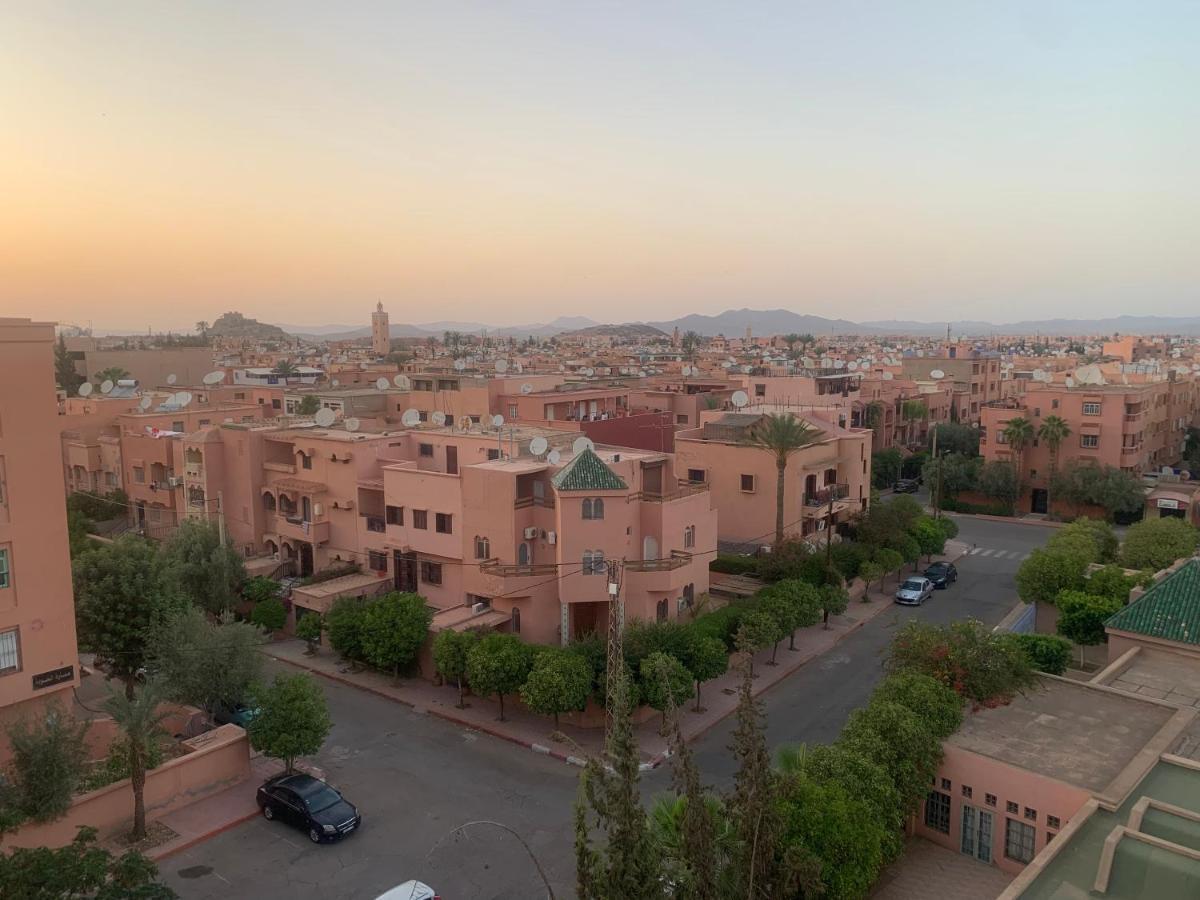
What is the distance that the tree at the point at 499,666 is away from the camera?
2255 centimetres

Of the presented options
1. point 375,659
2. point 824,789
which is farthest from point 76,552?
point 824,789

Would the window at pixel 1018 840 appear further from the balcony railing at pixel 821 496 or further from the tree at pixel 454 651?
the balcony railing at pixel 821 496

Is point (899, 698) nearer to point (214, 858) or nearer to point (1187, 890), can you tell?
point (1187, 890)

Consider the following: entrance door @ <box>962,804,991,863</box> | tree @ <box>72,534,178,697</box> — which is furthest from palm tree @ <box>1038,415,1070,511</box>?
tree @ <box>72,534,178,697</box>

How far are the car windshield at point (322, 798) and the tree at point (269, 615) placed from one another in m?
12.7

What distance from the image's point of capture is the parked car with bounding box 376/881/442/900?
15.1 metres

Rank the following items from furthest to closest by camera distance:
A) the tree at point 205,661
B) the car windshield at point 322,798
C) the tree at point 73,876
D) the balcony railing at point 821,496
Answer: the balcony railing at point 821,496
the tree at point 205,661
the car windshield at point 322,798
the tree at point 73,876

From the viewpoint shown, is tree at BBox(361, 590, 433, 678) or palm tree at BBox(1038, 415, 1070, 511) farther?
palm tree at BBox(1038, 415, 1070, 511)

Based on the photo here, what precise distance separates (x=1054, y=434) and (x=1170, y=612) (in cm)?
3350

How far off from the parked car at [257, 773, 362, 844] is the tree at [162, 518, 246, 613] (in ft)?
37.3

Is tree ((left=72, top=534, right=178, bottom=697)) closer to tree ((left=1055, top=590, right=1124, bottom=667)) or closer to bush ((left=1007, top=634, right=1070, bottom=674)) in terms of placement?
bush ((left=1007, top=634, right=1070, bottom=674))

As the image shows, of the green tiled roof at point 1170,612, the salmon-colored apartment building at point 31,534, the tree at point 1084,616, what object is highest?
the salmon-colored apartment building at point 31,534

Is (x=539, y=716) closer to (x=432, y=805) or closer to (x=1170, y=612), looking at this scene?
(x=432, y=805)

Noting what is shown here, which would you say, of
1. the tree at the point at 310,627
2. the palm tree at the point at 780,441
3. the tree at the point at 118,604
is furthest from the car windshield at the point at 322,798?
the palm tree at the point at 780,441
